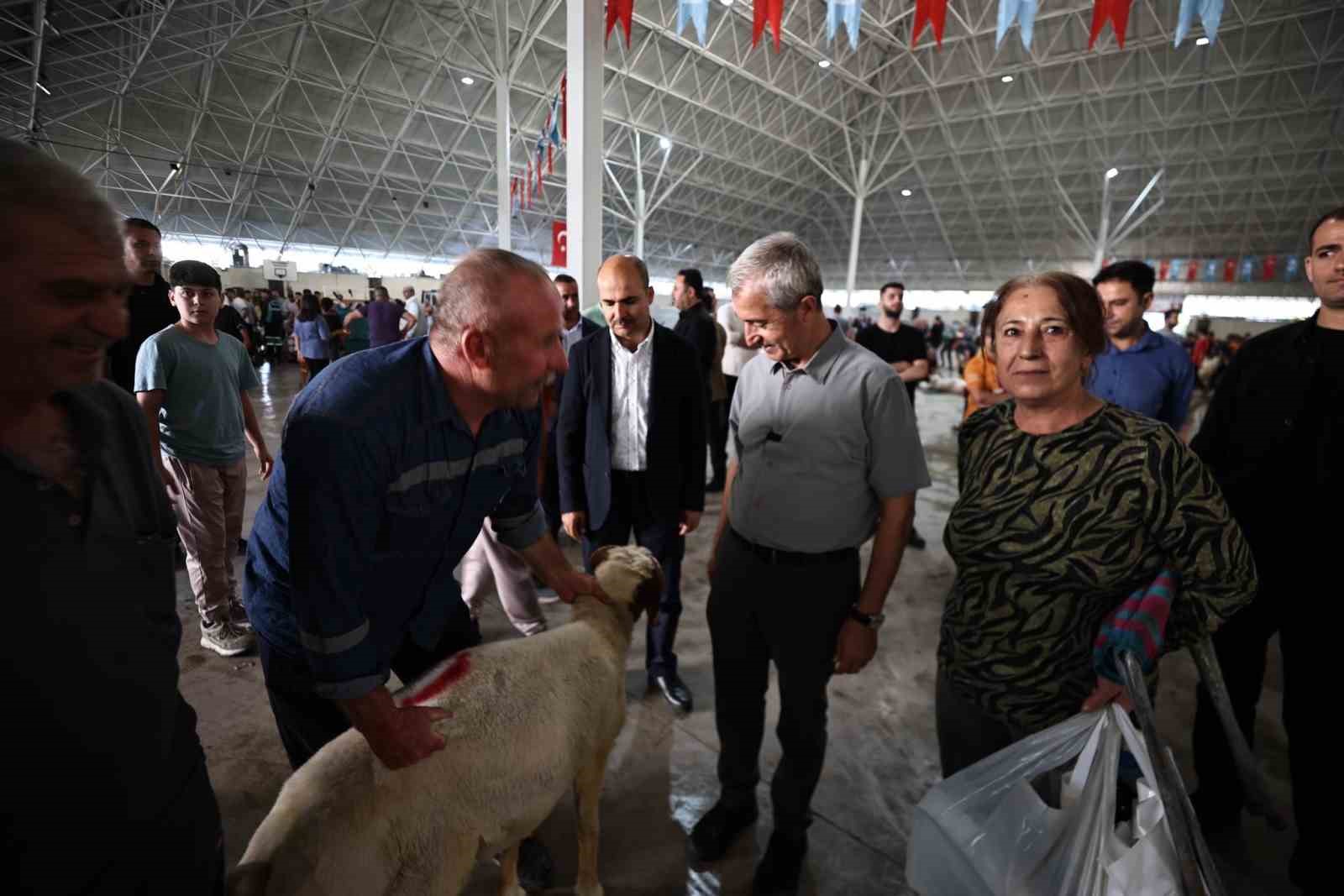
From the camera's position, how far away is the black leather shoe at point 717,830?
1.97 m

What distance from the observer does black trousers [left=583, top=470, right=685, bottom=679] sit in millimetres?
2611

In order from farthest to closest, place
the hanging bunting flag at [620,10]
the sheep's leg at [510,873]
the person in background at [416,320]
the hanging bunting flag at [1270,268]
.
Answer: the hanging bunting flag at [1270,268]
the person in background at [416,320]
the hanging bunting flag at [620,10]
the sheep's leg at [510,873]

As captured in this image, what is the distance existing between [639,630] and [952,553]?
208cm

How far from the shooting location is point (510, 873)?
5.60 feet

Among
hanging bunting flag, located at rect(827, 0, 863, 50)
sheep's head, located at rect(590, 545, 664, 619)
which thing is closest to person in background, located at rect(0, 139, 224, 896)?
sheep's head, located at rect(590, 545, 664, 619)

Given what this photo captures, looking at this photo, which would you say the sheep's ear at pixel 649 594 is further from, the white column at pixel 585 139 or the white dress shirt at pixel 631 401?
the white column at pixel 585 139

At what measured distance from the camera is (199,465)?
288 cm

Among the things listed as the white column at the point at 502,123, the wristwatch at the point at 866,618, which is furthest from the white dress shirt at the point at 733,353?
the white column at the point at 502,123

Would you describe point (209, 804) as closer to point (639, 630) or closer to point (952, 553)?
point (952, 553)

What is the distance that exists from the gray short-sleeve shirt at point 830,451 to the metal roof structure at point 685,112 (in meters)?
10.5

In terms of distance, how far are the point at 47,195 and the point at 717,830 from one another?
225cm

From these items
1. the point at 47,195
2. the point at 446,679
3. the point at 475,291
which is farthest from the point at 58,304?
the point at 446,679

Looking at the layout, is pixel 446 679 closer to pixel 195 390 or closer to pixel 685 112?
pixel 195 390

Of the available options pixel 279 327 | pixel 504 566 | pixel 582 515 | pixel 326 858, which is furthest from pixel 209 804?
pixel 279 327
